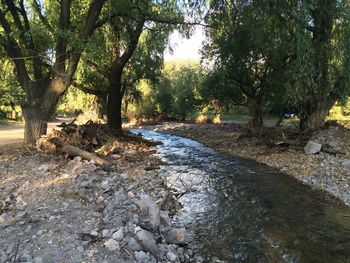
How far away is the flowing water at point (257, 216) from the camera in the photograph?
6.54m

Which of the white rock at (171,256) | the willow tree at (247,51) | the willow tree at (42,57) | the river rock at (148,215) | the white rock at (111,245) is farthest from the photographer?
A: the willow tree at (247,51)

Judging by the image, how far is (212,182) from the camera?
11195 millimetres

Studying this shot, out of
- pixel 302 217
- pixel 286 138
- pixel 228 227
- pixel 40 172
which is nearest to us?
pixel 228 227

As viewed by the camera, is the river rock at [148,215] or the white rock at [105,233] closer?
the white rock at [105,233]

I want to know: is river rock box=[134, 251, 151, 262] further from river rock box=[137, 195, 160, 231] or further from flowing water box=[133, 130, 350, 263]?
flowing water box=[133, 130, 350, 263]

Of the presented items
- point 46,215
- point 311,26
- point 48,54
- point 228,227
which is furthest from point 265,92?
point 46,215

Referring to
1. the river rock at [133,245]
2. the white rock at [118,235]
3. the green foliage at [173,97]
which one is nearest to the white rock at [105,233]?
the white rock at [118,235]

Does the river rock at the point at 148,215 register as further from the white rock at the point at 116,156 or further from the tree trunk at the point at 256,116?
the tree trunk at the point at 256,116

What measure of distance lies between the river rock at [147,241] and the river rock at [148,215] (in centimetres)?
39

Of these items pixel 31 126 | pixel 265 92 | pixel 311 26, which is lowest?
pixel 31 126

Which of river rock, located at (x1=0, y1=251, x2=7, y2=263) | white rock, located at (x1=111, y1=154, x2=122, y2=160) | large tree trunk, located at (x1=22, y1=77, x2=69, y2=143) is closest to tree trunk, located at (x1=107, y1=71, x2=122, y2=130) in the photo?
white rock, located at (x1=111, y1=154, x2=122, y2=160)

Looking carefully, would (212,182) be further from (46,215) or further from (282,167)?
(46,215)

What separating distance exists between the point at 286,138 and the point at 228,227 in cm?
968

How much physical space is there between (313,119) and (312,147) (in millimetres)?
2448
